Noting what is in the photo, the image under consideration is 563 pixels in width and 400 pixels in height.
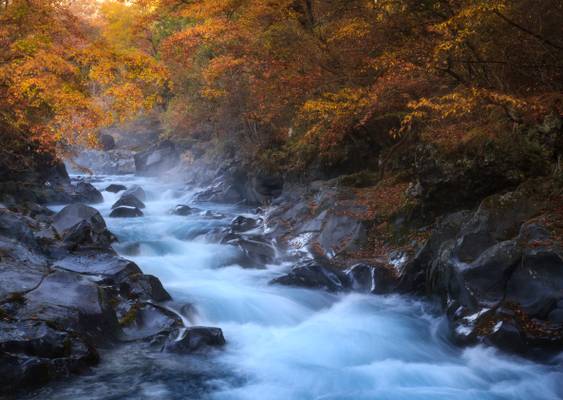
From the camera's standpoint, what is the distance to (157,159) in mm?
30531

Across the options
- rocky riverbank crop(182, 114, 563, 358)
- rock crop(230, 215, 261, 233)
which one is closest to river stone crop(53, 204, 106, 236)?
rock crop(230, 215, 261, 233)

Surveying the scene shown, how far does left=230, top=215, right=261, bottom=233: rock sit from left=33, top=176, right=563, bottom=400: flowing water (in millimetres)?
3392

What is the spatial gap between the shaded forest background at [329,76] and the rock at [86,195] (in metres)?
2.09

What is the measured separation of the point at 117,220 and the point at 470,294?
12.4m

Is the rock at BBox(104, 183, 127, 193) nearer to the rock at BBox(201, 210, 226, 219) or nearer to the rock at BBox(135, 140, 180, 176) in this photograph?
the rock at BBox(135, 140, 180, 176)

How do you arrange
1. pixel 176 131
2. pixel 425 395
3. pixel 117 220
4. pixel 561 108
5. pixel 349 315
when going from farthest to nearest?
1. pixel 176 131
2. pixel 117 220
3. pixel 349 315
4. pixel 561 108
5. pixel 425 395

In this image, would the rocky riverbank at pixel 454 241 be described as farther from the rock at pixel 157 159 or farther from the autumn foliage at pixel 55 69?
the rock at pixel 157 159

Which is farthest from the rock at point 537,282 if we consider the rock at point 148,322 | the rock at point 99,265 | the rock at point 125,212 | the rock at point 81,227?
the rock at point 125,212

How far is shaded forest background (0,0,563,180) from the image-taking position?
29.8 ft

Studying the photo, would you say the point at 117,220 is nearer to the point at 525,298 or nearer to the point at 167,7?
the point at 167,7

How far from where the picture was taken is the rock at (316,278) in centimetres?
1052

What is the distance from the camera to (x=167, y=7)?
771 inches

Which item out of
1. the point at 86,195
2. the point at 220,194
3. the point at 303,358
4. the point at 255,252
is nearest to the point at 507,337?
the point at 303,358

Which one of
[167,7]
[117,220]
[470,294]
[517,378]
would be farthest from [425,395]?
[167,7]
